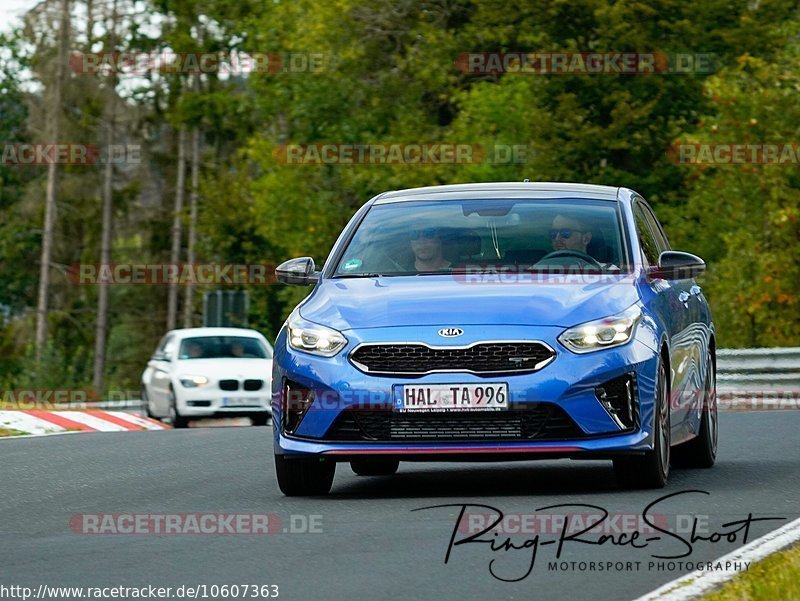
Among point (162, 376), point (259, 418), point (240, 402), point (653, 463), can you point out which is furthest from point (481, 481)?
point (162, 376)

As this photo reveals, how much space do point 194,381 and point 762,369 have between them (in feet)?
24.9

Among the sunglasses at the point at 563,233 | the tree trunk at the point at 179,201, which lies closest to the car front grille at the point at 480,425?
the sunglasses at the point at 563,233

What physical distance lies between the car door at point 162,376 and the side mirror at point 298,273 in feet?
50.2

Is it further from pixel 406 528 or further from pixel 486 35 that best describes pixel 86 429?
pixel 486 35

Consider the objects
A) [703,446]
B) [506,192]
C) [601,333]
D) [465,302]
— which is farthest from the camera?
[703,446]

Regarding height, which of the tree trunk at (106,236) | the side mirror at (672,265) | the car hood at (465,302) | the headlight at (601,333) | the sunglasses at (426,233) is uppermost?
the sunglasses at (426,233)

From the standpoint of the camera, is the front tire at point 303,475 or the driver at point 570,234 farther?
the driver at point 570,234

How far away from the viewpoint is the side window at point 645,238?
38.2 ft

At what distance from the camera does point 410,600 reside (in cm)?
681

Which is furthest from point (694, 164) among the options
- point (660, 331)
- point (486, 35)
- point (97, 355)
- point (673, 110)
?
point (97, 355)

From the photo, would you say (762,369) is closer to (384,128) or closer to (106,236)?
(384,128)

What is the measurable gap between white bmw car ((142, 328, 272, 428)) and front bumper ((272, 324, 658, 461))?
16.0 metres

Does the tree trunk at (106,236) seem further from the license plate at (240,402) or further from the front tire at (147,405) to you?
the license plate at (240,402)

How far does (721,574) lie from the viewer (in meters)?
7.01
